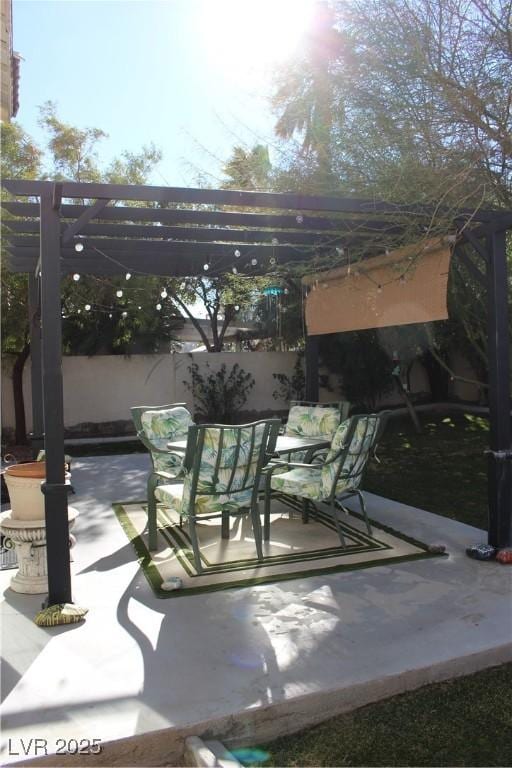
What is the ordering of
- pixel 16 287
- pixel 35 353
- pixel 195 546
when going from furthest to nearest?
1. pixel 16 287
2. pixel 35 353
3. pixel 195 546

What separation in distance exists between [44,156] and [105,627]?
8.06m

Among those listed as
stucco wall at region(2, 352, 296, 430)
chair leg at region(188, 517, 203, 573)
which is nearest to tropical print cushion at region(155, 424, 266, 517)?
chair leg at region(188, 517, 203, 573)

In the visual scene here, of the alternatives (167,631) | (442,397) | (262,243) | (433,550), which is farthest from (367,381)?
(167,631)

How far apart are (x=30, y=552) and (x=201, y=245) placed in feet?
10.6

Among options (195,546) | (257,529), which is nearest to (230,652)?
(195,546)

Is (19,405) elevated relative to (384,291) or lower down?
lower down

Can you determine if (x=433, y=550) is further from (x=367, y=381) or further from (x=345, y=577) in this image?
(x=367, y=381)

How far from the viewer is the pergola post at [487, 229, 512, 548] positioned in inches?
157

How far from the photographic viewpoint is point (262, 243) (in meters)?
5.63

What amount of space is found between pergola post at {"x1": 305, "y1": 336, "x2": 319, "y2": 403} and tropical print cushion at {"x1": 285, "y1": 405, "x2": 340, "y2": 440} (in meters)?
0.59

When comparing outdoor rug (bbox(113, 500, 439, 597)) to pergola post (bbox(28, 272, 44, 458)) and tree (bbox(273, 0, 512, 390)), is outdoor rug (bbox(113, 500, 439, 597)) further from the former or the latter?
tree (bbox(273, 0, 512, 390))

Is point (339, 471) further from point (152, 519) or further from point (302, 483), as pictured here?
point (152, 519)

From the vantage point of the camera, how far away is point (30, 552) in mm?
3516

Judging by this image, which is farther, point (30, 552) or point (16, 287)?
point (16, 287)
